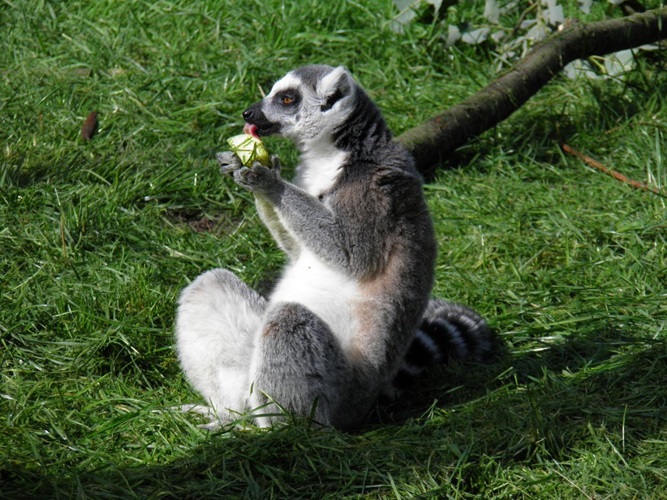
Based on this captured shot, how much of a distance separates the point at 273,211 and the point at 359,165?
1.55 ft

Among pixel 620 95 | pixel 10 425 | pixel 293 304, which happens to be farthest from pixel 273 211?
pixel 620 95

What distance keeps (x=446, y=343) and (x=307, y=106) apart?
1.31m

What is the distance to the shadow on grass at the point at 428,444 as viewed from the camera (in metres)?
3.28

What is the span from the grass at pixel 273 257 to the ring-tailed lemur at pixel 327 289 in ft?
0.62

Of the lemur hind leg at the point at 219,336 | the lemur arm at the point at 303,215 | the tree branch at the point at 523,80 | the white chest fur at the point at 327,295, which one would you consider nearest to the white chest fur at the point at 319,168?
the lemur arm at the point at 303,215

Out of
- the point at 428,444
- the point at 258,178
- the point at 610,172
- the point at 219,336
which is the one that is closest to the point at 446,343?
the point at 428,444

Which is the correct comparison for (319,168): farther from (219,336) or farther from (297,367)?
(297,367)

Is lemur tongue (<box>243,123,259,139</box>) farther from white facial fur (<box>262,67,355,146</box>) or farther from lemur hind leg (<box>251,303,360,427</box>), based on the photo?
lemur hind leg (<box>251,303,360,427</box>)

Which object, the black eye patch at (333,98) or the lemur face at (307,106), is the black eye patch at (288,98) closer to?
the lemur face at (307,106)

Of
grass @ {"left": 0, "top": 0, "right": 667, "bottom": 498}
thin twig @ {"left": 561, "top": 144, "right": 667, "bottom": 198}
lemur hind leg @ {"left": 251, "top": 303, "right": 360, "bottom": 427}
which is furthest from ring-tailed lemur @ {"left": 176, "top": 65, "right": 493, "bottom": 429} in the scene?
thin twig @ {"left": 561, "top": 144, "right": 667, "bottom": 198}

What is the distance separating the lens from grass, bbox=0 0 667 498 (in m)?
3.41

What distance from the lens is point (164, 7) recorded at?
7.22 meters

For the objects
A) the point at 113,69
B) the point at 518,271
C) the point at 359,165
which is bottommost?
the point at 518,271

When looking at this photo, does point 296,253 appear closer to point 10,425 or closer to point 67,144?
point 10,425
